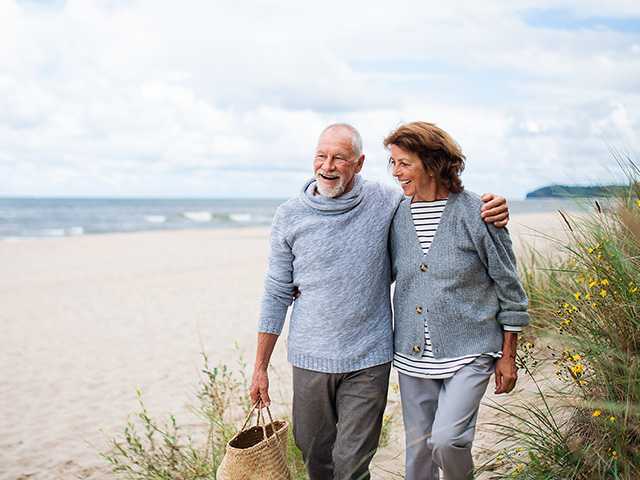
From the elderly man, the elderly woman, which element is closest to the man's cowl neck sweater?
the elderly man

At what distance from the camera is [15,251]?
936 inches

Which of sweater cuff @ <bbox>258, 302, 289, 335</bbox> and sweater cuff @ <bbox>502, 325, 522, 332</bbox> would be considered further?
sweater cuff @ <bbox>258, 302, 289, 335</bbox>

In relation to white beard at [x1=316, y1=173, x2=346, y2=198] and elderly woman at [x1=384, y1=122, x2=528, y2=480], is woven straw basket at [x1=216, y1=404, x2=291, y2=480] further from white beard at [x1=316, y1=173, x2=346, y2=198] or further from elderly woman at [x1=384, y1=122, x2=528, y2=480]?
white beard at [x1=316, y1=173, x2=346, y2=198]

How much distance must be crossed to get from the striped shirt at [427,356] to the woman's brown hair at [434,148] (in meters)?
0.13

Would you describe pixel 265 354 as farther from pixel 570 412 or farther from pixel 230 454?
pixel 570 412

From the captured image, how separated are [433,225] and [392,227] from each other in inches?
11.3

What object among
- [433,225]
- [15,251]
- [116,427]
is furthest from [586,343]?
[15,251]

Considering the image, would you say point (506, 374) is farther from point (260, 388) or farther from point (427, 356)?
point (260, 388)

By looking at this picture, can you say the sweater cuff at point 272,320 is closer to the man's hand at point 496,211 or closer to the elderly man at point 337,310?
→ the elderly man at point 337,310

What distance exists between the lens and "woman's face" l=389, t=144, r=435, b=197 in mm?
3379

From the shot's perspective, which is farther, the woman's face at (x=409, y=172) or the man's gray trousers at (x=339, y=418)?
the man's gray trousers at (x=339, y=418)

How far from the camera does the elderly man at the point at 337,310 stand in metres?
3.58

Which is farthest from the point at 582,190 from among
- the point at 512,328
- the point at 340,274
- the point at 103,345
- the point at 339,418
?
the point at 103,345

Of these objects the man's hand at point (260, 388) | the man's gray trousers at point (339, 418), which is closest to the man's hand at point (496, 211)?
the man's gray trousers at point (339, 418)
